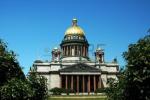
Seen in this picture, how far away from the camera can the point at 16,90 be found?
4494 cm

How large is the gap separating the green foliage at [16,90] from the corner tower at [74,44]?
79.5 m

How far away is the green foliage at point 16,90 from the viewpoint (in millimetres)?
44094

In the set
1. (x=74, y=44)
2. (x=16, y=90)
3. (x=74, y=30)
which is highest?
(x=74, y=30)

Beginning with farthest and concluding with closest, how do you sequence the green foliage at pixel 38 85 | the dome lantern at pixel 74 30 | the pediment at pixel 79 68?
the dome lantern at pixel 74 30 < the pediment at pixel 79 68 < the green foliage at pixel 38 85

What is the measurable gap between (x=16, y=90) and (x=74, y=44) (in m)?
82.8

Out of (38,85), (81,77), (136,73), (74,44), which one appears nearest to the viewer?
(136,73)

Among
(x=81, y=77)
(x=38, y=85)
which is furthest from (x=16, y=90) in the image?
(x=81, y=77)

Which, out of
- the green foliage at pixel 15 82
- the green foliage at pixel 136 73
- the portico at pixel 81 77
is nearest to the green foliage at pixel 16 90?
the green foliage at pixel 15 82

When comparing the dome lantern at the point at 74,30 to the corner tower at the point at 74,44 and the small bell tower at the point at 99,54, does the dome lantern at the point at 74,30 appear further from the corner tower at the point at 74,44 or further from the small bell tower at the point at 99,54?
the small bell tower at the point at 99,54

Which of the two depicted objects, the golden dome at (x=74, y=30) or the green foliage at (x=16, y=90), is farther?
the golden dome at (x=74, y=30)

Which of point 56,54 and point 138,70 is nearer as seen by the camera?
point 138,70

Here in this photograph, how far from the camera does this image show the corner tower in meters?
127

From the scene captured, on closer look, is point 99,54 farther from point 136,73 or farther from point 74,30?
point 136,73

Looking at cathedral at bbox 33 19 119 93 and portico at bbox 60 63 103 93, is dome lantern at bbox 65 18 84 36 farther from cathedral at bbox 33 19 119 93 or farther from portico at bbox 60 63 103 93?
portico at bbox 60 63 103 93
